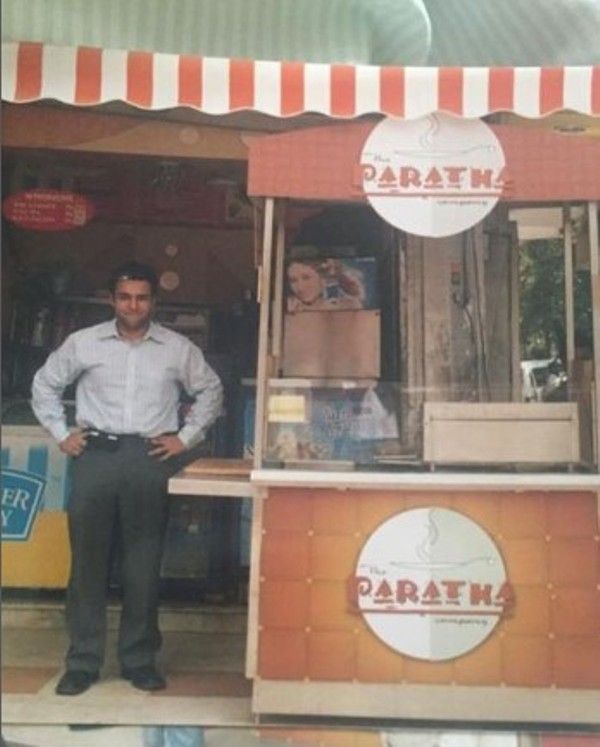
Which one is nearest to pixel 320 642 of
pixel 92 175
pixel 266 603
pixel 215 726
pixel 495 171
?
pixel 266 603

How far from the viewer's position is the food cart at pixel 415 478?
3.86m

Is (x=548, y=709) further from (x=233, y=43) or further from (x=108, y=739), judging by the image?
(x=233, y=43)

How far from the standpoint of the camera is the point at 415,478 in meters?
3.87

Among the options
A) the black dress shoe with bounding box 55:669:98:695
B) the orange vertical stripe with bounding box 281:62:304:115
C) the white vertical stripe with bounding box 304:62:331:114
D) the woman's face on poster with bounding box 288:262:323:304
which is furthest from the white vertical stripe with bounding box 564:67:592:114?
the black dress shoe with bounding box 55:669:98:695

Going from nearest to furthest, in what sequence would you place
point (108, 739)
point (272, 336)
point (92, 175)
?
point (108, 739), point (272, 336), point (92, 175)

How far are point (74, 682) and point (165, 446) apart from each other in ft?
3.55

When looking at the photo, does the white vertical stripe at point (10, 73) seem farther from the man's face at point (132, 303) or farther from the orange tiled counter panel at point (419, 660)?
the orange tiled counter panel at point (419, 660)

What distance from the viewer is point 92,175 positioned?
5.57 m

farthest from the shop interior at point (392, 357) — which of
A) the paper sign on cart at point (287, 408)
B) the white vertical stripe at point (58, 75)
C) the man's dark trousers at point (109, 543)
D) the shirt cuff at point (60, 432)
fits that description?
the white vertical stripe at point (58, 75)

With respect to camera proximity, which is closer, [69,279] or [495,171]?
[495,171]

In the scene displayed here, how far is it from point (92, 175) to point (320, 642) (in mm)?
3066

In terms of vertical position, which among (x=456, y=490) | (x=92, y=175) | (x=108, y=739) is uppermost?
(x=92, y=175)

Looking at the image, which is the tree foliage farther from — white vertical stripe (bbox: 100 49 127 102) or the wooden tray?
white vertical stripe (bbox: 100 49 127 102)

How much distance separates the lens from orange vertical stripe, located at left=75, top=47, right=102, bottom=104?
3.87 m
